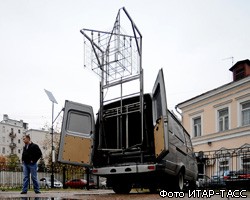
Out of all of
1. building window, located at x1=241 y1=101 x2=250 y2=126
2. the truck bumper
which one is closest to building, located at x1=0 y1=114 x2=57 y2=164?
building window, located at x1=241 y1=101 x2=250 y2=126

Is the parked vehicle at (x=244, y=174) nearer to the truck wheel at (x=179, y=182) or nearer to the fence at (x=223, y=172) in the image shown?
the fence at (x=223, y=172)

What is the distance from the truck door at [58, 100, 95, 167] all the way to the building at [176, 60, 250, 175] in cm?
1382

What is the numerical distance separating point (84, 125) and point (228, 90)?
56.6 ft

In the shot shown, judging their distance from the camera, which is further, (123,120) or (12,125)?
(12,125)

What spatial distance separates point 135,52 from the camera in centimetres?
955

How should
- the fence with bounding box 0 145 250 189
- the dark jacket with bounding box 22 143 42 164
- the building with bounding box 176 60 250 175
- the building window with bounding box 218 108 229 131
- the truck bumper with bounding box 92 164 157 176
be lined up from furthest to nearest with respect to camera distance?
1. the building window with bounding box 218 108 229 131
2. the building with bounding box 176 60 250 175
3. the fence with bounding box 0 145 250 189
4. the dark jacket with bounding box 22 143 42 164
5. the truck bumper with bounding box 92 164 157 176

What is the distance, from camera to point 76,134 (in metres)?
9.60

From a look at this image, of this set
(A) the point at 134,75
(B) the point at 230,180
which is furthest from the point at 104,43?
(B) the point at 230,180

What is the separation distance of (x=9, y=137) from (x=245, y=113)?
259ft

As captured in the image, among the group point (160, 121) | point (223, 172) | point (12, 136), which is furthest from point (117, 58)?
point (12, 136)

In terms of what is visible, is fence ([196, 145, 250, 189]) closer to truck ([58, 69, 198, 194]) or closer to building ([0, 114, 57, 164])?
truck ([58, 69, 198, 194])

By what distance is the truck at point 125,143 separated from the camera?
29.8 ft

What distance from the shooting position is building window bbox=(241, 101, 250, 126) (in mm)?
23883

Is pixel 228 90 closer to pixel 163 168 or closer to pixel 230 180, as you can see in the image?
pixel 230 180
